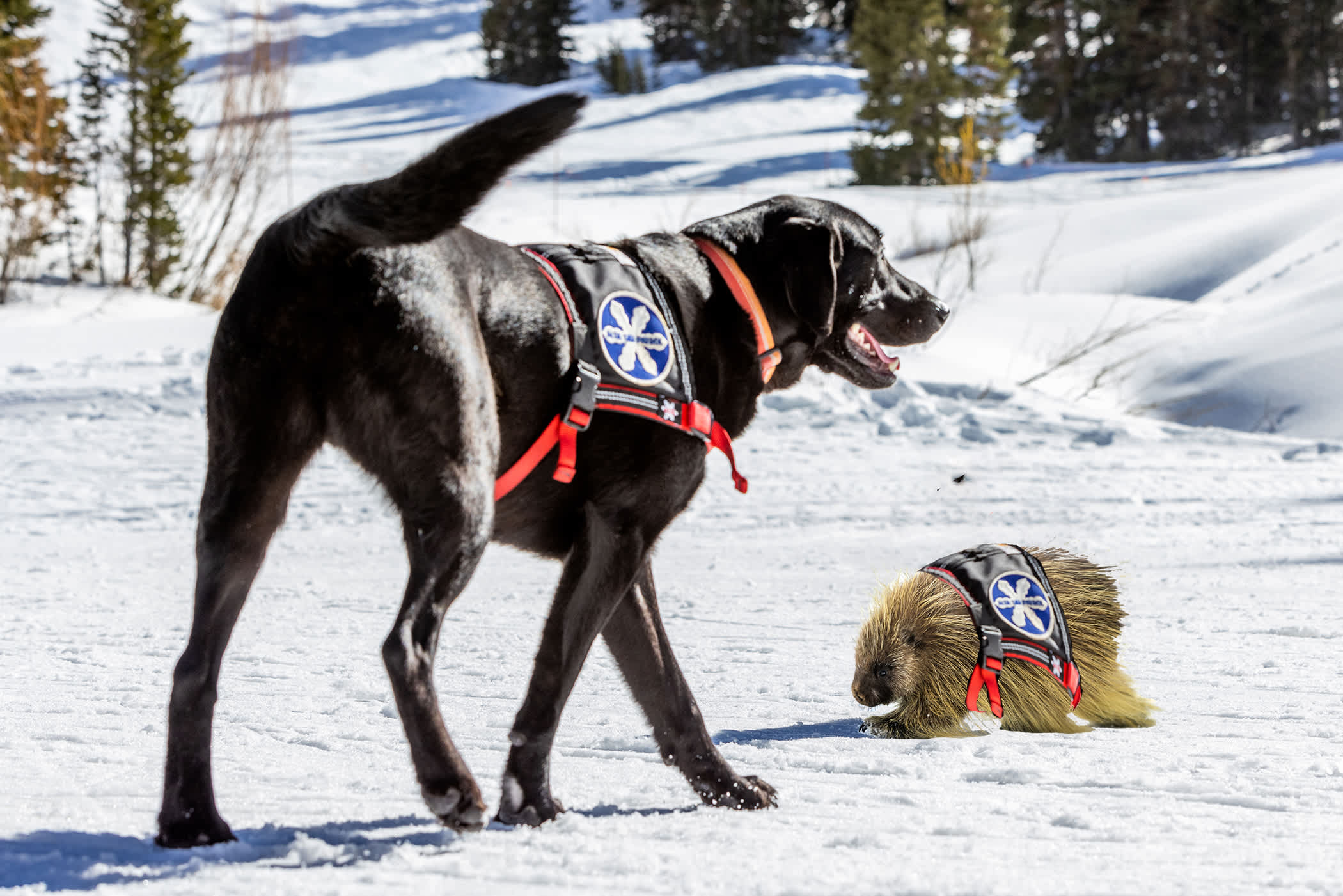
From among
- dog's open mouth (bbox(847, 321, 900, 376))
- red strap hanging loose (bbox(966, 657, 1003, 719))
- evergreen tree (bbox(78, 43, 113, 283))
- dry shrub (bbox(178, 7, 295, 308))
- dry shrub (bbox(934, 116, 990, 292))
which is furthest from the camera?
evergreen tree (bbox(78, 43, 113, 283))

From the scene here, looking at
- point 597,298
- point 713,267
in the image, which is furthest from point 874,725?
point 597,298

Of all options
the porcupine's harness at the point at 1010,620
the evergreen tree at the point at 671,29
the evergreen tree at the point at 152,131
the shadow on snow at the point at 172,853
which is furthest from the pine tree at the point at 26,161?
the evergreen tree at the point at 671,29

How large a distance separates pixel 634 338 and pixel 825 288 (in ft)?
2.05

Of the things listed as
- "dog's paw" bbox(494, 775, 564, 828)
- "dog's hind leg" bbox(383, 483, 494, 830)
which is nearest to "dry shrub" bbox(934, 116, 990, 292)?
"dog's paw" bbox(494, 775, 564, 828)

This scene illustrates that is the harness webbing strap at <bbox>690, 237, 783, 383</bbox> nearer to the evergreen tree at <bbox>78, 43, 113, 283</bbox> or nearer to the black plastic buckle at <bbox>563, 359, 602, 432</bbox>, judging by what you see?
the black plastic buckle at <bbox>563, 359, 602, 432</bbox>

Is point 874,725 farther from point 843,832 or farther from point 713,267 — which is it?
point 713,267

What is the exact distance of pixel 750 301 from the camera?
112 inches

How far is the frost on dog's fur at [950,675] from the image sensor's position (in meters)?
3.57

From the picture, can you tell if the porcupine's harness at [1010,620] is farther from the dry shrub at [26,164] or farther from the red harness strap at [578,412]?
the dry shrub at [26,164]

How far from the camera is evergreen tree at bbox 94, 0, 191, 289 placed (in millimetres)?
20672

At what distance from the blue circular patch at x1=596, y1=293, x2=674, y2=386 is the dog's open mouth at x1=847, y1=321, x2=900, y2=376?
715 millimetres

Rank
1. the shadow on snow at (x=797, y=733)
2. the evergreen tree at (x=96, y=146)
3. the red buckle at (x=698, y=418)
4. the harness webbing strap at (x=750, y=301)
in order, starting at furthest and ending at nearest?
the evergreen tree at (x=96, y=146) < the shadow on snow at (x=797, y=733) < the harness webbing strap at (x=750, y=301) < the red buckle at (x=698, y=418)

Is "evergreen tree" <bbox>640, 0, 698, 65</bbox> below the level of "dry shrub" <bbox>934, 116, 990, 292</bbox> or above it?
above

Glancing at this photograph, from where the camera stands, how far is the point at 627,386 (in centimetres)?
246
